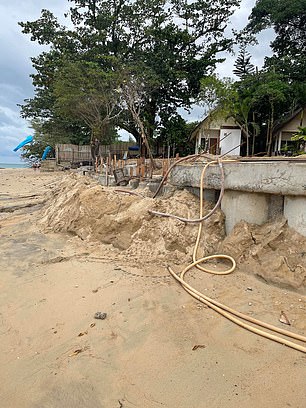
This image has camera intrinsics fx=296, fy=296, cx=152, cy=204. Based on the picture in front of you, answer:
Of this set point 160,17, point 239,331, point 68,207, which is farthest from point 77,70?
point 239,331

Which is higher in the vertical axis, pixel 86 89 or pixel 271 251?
pixel 86 89

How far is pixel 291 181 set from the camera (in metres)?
3.76

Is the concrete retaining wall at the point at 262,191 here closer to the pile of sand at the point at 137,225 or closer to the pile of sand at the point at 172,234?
the pile of sand at the point at 172,234

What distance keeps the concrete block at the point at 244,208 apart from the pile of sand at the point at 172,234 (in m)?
0.11

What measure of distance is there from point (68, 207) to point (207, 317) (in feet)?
13.9

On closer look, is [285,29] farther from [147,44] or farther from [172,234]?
[172,234]

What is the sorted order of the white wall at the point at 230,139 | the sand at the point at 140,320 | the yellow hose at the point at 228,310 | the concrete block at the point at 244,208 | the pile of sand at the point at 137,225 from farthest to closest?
the white wall at the point at 230,139, the pile of sand at the point at 137,225, the concrete block at the point at 244,208, the yellow hose at the point at 228,310, the sand at the point at 140,320

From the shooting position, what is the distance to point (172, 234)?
469 cm

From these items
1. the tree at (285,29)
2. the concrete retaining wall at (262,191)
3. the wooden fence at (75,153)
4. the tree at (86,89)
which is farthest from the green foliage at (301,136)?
the wooden fence at (75,153)

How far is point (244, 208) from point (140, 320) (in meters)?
2.26

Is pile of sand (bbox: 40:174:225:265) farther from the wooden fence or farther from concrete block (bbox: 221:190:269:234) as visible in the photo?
the wooden fence

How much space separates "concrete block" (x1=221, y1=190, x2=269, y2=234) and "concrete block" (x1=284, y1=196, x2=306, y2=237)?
0.35 metres

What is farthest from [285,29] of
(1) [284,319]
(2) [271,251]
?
(1) [284,319]

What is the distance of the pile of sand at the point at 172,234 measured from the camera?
375cm
